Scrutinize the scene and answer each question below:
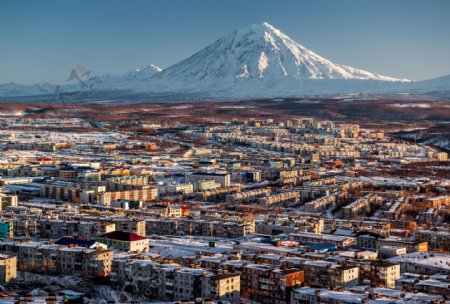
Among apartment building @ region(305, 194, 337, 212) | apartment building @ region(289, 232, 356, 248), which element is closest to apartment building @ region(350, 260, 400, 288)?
apartment building @ region(289, 232, 356, 248)

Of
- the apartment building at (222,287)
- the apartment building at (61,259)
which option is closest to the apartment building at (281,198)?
the apartment building at (61,259)

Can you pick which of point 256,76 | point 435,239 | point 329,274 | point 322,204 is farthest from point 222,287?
point 256,76

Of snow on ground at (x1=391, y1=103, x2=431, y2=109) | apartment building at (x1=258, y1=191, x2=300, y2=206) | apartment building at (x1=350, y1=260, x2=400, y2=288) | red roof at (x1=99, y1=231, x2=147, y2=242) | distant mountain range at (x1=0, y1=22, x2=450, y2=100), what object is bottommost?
apartment building at (x1=258, y1=191, x2=300, y2=206)

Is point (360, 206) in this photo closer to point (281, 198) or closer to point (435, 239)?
point (281, 198)

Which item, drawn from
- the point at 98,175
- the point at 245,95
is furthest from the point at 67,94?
the point at 98,175

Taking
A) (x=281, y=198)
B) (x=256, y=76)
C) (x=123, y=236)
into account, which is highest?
(x=256, y=76)

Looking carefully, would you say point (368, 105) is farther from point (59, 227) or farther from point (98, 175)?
point (59, 227)

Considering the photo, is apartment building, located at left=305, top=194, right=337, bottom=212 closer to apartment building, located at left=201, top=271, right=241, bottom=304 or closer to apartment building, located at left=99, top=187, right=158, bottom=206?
apartment building, located at left=99, top=187, right=158, bottom=206
